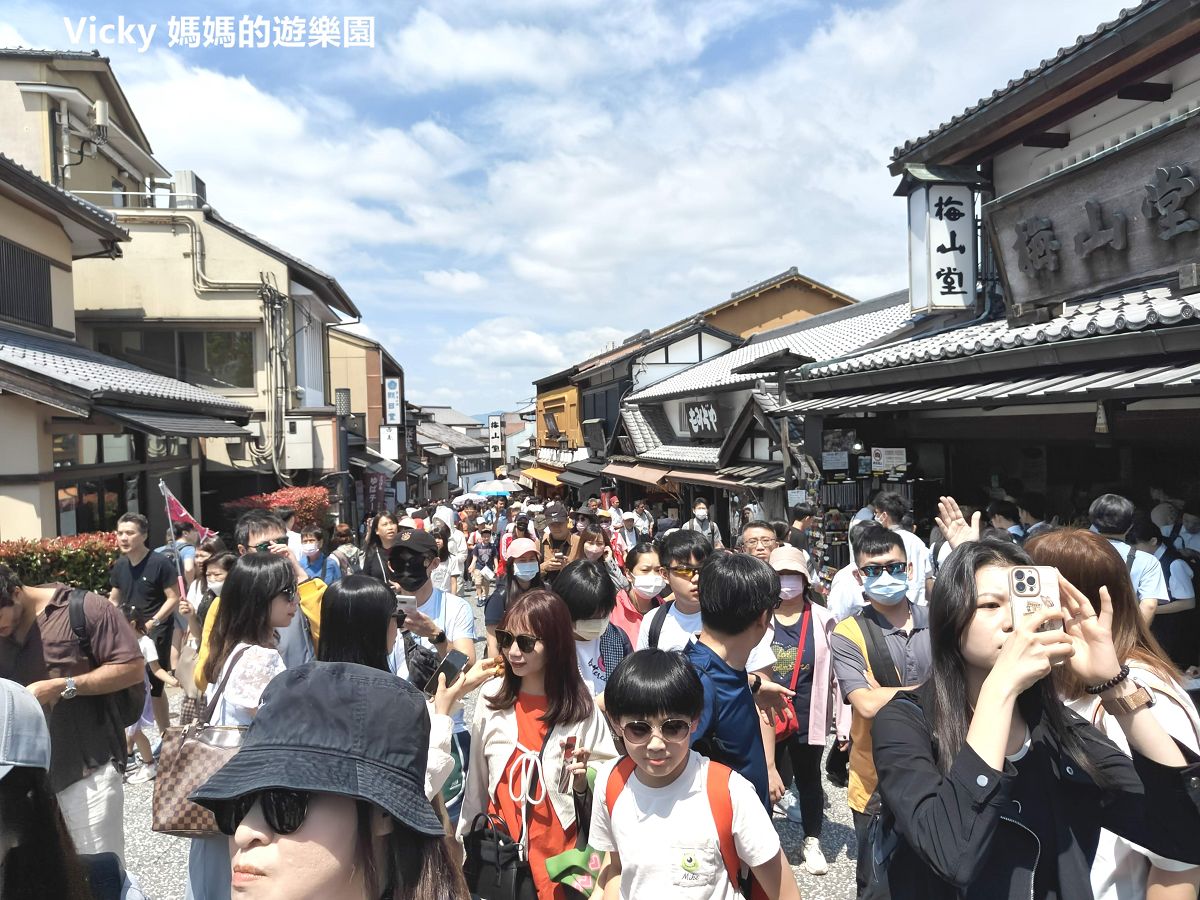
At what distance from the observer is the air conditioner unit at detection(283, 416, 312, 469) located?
19.7 m

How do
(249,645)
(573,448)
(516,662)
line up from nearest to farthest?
1. (516,662)
2. (249,645)
3. (573,448)

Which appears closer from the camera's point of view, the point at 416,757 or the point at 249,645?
the point at 416,757

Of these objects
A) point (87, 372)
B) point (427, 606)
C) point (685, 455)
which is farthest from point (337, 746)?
point (685, 455)

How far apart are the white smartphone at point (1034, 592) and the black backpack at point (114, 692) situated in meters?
3.92

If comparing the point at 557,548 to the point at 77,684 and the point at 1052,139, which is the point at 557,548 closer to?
the point at 77,684

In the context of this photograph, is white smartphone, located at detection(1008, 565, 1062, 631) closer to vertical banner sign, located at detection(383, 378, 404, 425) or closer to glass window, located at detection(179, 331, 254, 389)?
glass window, located at detection(179, 331, 254, 389)

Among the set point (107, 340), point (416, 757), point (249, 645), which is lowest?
point (249, 645)

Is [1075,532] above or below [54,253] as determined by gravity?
below

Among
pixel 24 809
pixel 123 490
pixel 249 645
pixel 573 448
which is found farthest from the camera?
pixel 573 448

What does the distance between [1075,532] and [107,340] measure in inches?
833

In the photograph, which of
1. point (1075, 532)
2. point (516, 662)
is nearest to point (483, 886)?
point (516, 662)

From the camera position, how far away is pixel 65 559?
8750 millimetres

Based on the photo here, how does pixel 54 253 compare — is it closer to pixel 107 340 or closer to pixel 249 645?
pixel 107 340

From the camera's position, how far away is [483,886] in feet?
9.35
